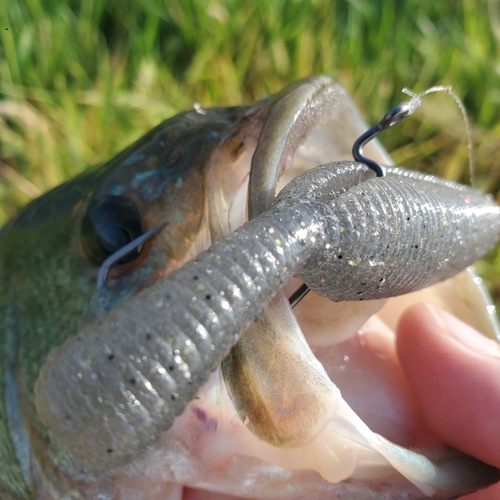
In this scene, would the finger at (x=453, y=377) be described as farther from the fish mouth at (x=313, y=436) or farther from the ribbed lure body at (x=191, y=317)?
the ribbed lure body at (x=191, y=317)

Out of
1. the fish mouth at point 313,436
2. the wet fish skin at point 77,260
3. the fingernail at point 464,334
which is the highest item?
the wet fish skin at point 77,260

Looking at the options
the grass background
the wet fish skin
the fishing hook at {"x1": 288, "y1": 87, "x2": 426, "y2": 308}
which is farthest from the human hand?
the grass background

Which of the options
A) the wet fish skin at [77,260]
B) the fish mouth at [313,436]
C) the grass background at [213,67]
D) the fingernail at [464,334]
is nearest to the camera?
the fish mouth at [313,436]

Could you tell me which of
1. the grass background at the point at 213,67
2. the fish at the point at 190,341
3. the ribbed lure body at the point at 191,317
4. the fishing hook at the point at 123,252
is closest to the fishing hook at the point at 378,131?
the fish at the point at 190,341

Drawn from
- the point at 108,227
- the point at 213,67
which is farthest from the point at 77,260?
the point at 213,67

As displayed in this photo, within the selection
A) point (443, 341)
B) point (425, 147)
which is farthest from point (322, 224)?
point (425, 147)

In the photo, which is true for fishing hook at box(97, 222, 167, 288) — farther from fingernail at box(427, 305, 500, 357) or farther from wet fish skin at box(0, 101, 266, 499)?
fingernail at box(427, 305, 500, 357)
